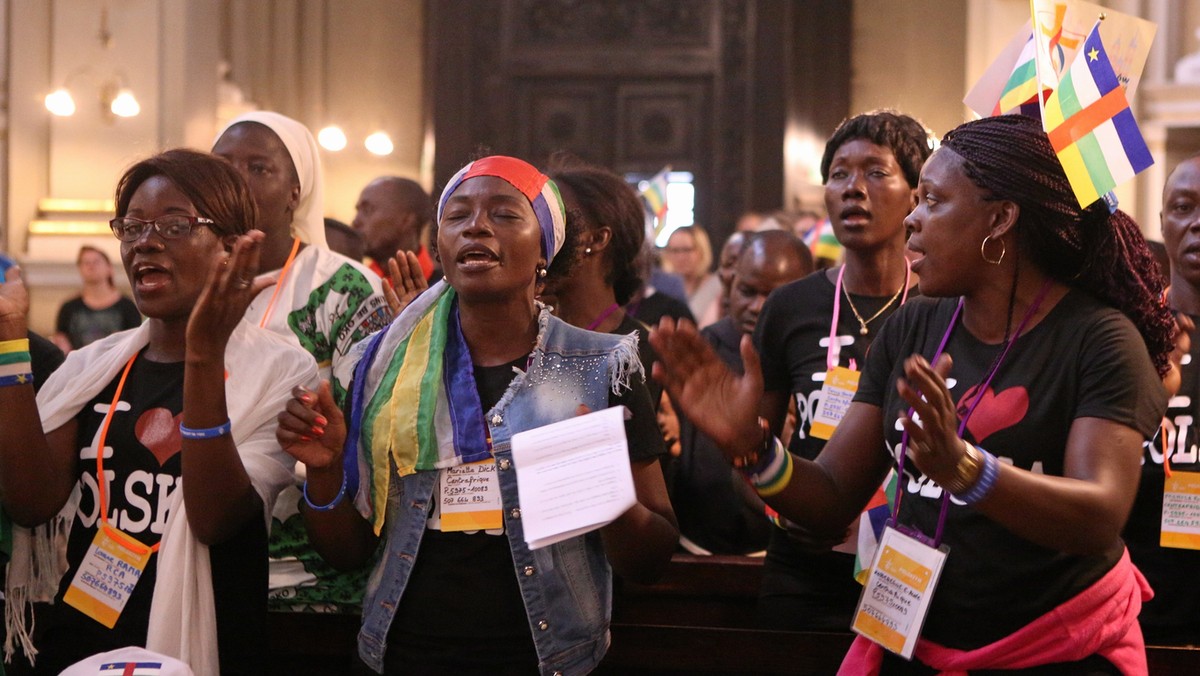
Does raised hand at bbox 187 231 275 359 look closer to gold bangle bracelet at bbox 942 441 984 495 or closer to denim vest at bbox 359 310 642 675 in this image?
denim vest at bbox 359 310 642 675

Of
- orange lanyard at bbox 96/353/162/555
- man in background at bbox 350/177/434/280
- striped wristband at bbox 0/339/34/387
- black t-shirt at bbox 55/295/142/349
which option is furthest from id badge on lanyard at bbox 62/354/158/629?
black t-shirt at bbox 55/295/142/349

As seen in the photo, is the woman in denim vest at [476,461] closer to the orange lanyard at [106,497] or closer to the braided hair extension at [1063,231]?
the orange lanyard at [106,497]

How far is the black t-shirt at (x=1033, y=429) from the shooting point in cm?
218

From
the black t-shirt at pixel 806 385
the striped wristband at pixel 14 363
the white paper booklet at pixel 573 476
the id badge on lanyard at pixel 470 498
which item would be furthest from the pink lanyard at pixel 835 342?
the striped wristband at pixel 14 363

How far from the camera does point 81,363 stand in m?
2.80

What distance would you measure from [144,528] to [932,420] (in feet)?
5.15

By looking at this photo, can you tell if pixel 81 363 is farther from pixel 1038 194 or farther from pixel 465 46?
pixel 465 46

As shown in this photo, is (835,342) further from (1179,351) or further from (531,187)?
A: (531,187)

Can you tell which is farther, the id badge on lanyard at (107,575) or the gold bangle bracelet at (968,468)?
the id badge on lanyard at (107,575)

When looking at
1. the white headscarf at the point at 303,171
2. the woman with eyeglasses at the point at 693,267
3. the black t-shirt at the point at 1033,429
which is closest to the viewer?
the black t-shirt at the point at 1033,429

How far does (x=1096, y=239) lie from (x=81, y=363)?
2.05 metres

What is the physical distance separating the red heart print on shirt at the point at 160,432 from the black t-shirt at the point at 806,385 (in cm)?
148

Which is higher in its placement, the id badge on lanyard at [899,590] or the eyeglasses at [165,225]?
the eyeglasses at [165,225]

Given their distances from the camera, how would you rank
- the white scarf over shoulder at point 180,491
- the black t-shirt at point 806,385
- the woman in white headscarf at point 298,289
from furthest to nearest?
the black t-shirt at point 806,385 → the woman in white headscarf at point 298,289 → the white scarf over shoulder at point 180,491
